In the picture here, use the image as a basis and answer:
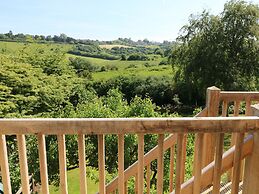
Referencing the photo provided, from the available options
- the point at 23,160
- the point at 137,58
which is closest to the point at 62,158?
the point at 23,160

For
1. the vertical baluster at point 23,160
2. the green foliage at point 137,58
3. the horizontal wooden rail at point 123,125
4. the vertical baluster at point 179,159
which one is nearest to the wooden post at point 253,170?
the horizontal wooden rail at point 123,125

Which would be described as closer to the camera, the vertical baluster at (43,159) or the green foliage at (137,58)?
the vertical baluster at (43,159)

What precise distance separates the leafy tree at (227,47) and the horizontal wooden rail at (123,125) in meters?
11.6

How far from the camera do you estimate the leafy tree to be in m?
12.4

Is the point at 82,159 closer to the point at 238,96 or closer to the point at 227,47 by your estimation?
the point at 238,96

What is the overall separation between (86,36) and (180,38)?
3496 cm

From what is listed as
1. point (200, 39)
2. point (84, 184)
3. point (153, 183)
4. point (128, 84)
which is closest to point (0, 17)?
point (128, 84)

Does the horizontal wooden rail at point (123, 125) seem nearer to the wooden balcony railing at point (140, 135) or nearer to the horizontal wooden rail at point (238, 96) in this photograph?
the wooden balcony railing at point (140, 135)

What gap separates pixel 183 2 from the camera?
14.9 metres

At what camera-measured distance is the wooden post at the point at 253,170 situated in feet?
4.86

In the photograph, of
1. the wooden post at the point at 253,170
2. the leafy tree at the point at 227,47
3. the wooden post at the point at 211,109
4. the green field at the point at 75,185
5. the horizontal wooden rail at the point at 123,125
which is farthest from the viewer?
the leafy tree at the point at 227,47

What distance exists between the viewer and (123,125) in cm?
137

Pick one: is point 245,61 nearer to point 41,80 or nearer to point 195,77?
point 195,77

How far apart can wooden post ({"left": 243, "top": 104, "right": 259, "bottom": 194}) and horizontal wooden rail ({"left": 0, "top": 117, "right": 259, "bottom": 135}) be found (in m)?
0.13
